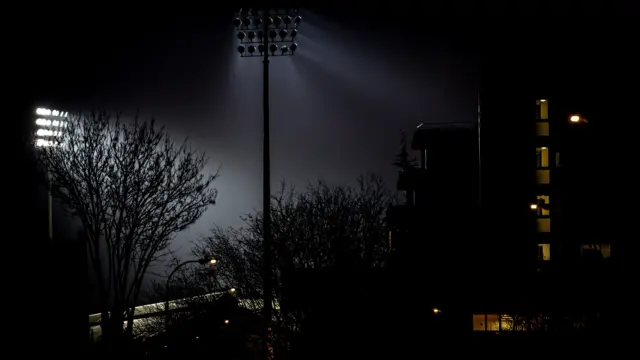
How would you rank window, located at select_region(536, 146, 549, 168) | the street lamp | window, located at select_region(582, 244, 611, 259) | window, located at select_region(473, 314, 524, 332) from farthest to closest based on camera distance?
window, located at select_region(536, 146, 549, 168) → the street lamp → window, located at select_region(582, 244, 611, 259) → window, located at select_region(473, 314, 524, 332)

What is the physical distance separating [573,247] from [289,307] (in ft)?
54.0

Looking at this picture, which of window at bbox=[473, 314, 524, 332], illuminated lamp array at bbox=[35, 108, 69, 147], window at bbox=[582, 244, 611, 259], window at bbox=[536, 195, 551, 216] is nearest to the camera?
illuminated lamp array at bbox=[35, 108, 69, 147]

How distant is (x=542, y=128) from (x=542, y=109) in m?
1.00

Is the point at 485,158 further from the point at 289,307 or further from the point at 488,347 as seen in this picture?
the point at 289,307

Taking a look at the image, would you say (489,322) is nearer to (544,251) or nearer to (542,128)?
(544,251)

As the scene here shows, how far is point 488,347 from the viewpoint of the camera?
1977 cm

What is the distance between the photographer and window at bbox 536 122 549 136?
3006 centimetres

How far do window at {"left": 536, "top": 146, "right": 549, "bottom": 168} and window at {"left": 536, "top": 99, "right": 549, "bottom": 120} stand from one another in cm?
154

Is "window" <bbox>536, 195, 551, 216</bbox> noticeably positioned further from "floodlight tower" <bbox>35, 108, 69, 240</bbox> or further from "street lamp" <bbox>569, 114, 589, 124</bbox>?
"floodlight tower" <bbox>35, 108, 69, 240</bbox>

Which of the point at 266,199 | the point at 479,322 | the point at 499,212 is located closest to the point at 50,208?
the point at 266,199

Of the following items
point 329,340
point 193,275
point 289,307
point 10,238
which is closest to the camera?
point 10,238

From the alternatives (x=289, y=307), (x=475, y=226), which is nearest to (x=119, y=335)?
(x=289, y=307)

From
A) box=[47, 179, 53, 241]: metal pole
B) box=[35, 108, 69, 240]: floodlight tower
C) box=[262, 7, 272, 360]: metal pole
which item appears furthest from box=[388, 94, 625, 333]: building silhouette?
box=[35, 108, 69, 240]: floodlight tower

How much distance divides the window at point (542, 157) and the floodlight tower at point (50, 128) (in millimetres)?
21930
